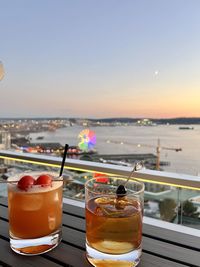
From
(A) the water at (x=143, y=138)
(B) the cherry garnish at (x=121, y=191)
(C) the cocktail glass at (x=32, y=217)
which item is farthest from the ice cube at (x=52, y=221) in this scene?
(A) the water at (x=143, y=138)

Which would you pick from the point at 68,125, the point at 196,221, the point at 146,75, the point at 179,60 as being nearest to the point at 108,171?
the point at 196,221

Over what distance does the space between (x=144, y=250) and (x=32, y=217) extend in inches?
15.6

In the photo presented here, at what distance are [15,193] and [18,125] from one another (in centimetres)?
349

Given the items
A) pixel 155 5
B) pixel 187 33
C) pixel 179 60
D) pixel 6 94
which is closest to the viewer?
pixel 155 5

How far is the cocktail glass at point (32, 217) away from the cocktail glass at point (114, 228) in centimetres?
15

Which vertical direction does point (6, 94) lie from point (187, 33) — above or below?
below

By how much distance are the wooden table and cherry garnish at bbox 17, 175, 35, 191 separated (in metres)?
0.22

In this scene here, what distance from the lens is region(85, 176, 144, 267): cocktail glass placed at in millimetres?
822

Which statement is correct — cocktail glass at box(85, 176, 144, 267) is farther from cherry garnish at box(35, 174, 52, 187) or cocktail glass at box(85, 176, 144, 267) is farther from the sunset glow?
the sunset glow

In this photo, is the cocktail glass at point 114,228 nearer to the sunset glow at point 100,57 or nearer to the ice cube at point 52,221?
the ice cube at point 52,221

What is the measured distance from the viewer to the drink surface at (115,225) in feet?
2.70

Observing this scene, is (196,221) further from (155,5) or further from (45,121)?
(155,5)

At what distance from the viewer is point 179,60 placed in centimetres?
824

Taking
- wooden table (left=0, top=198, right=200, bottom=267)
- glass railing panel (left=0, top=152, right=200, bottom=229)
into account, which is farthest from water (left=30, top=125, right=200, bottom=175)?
wooden table (left=0, top=198, right=200, bottom=267)
